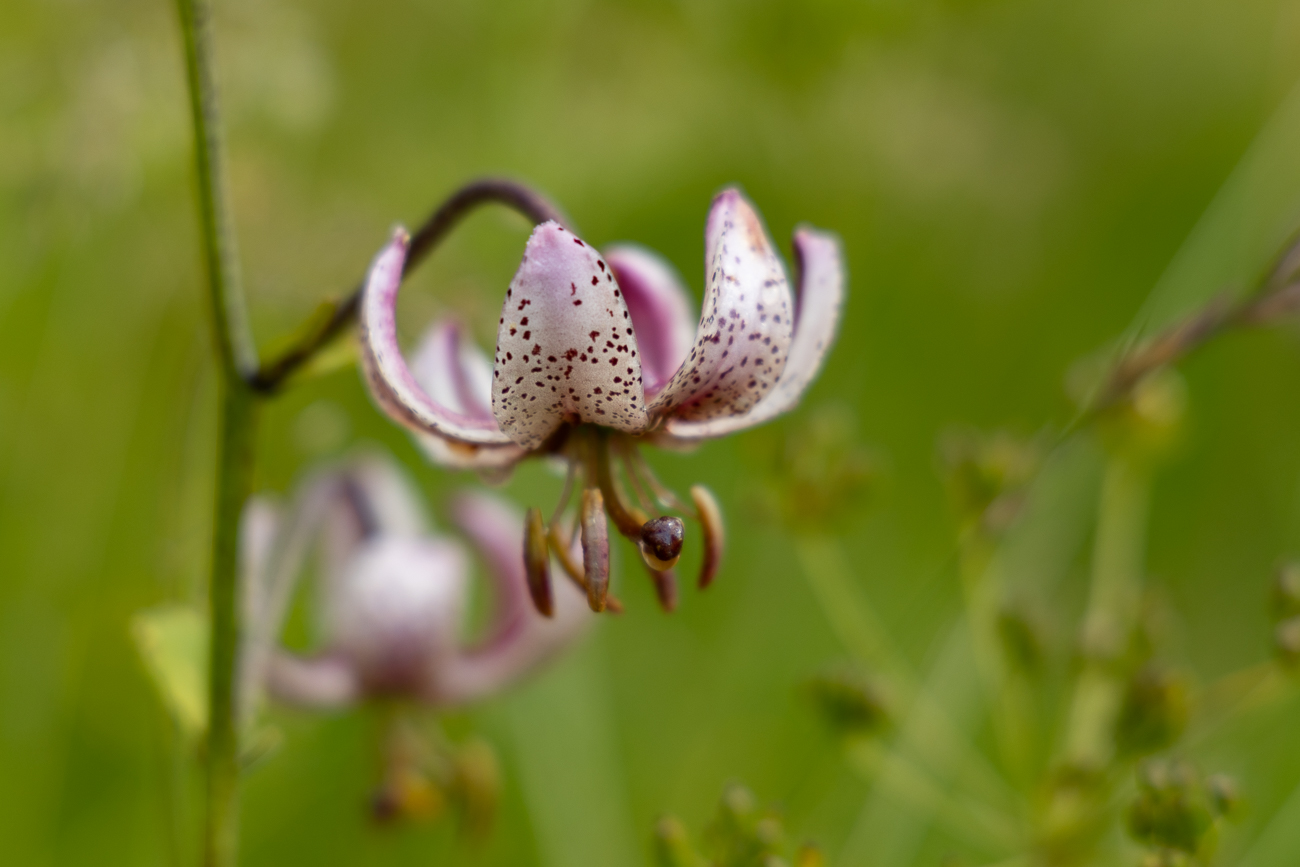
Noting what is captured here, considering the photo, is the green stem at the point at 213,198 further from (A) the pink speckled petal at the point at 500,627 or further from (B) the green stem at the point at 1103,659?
(B) the green stem at the point at 1103,659

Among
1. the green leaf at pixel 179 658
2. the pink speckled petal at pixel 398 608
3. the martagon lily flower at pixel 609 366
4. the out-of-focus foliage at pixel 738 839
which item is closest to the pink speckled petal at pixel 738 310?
the martagon lily flower at pixel 609 366

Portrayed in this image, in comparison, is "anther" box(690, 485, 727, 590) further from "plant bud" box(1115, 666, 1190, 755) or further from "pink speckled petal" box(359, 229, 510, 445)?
"plant bud" box(1115, 666, 1190, 755)

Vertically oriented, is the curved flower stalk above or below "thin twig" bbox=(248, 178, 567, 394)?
below

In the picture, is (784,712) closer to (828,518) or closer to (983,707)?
(983,707)

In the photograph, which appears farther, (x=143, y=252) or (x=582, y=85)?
(x=582, y=85)

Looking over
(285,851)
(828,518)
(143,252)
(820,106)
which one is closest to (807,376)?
(828,518)

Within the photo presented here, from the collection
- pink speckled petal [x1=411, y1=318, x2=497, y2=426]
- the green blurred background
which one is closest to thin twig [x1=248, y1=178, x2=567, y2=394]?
pink speckled petal [x1=411, y1=318, x2=497, y2=426]
